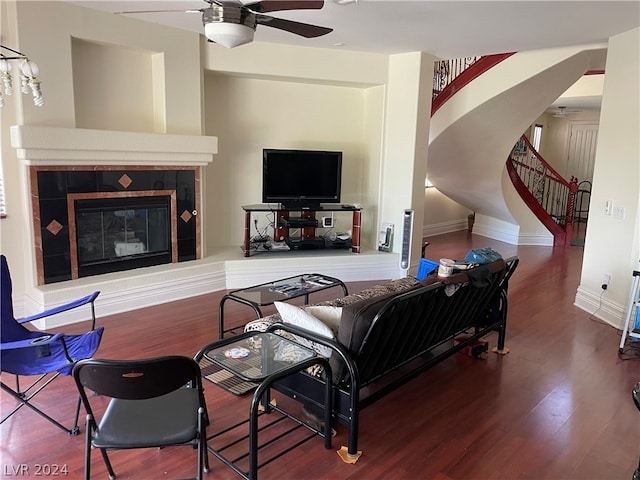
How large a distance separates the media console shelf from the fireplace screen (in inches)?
41.6

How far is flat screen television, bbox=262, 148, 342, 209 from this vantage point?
595 cm

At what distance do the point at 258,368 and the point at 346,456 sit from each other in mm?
669

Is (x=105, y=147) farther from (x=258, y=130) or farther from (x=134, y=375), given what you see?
(x=134, y=375)

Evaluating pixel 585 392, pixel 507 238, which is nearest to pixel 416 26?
pixel 585 392

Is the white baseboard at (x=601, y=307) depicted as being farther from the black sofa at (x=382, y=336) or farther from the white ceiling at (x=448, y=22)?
the white ceiling at (x=448, y=22)

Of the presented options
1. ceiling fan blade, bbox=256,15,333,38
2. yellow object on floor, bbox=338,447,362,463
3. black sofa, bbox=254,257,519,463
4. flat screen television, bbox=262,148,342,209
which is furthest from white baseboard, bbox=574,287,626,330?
ceiling fan blade, bbox=256,15,333,38

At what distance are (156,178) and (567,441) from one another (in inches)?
171

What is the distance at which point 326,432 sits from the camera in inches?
104

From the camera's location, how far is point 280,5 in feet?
9.66

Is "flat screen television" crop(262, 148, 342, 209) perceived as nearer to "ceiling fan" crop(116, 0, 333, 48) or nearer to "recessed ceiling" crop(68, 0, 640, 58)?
"recessed ceiling" crop(68, 0, 640, 58)

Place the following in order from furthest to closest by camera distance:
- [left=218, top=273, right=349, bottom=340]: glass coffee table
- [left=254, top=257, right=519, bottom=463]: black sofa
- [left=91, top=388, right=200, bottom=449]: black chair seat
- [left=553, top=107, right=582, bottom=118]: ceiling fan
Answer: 1. [left=553, top=107, right=582, bottom=118]: ceiling fan
2. [left=218, top=273, right=349, bottom=340]: glass coffee table
3. [left=254, top=257, right=519, bottom=463]: black sofa
4. [left=91, top=388, right=200, bottom=449]: black chair seat

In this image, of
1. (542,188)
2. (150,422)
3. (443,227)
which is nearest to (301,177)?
(150,422)

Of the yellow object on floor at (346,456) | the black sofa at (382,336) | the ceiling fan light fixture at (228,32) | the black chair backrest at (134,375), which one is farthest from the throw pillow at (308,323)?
the ceiling fan light fixture at (228,32)

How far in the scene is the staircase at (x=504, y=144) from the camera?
6113 millimetres
